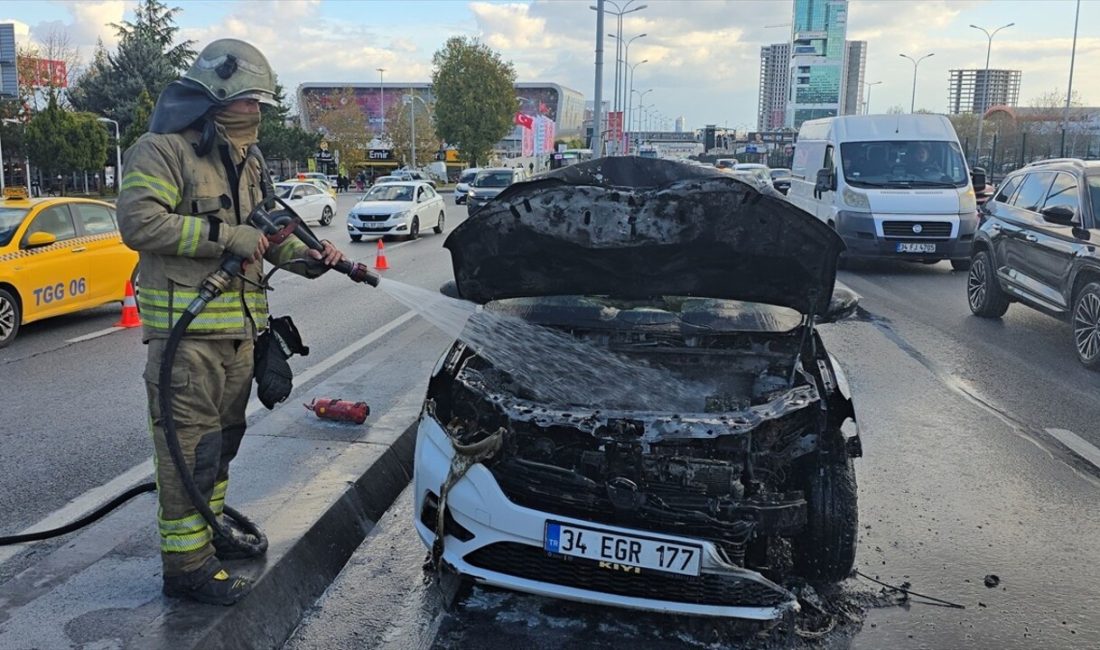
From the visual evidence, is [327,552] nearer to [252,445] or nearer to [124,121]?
[252,445]

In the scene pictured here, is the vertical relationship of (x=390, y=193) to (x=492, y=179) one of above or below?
below

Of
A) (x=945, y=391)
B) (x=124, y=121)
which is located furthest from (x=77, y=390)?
(x=124, y=121)

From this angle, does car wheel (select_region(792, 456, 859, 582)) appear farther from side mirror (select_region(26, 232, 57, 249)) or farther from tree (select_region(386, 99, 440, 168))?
tree (select_region(386, 99, 440, 168))

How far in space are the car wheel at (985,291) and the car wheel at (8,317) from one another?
10.8 metres

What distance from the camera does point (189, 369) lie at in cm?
307

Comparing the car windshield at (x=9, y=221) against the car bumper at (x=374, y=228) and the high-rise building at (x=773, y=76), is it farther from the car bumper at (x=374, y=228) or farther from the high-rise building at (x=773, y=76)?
the high-rise building at (x=773, y=76)

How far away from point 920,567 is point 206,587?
121 inches

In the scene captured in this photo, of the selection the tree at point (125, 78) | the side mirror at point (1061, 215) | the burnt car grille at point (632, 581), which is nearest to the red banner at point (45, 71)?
the tree at point (125, 78)

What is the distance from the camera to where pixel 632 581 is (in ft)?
10.3

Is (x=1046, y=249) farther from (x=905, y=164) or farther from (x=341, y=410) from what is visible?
(x=341, y=410)

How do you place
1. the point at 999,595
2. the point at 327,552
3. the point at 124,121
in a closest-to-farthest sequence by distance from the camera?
1. the point at 999,595
2. the point at 327,552
3. the point at 124,121

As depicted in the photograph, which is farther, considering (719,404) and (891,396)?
(891,396)

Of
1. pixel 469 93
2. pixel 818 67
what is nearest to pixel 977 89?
pixel 818 67

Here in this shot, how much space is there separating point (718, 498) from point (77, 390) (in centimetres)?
609
